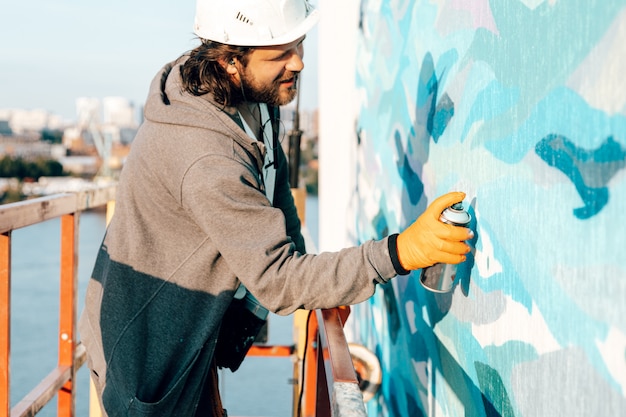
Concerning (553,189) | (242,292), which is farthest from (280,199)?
(553,189)

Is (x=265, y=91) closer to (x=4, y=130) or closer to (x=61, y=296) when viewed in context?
(x=61, y=296)

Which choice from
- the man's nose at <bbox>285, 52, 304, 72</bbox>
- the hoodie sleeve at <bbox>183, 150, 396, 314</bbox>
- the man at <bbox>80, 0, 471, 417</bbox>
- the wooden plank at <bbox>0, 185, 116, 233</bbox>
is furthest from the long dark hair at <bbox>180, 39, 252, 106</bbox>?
the wooden plank at <bbox>0, 185, 116, 233</bbox>

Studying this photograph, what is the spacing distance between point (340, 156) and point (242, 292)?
315 cm

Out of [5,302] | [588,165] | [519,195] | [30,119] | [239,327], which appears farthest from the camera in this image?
[30,119]

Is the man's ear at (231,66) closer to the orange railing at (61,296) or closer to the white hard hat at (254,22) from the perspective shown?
the white hard hat at (254,22)

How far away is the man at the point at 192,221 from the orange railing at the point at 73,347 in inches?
10.6

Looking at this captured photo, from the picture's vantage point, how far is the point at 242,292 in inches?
98.2

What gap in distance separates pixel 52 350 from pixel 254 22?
29.9 m

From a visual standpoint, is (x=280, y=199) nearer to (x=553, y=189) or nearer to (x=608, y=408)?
(x=553, y=189)

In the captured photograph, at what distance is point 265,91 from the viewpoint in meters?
2.33

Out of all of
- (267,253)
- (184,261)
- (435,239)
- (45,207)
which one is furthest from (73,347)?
(435,239)

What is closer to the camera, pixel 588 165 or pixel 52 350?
pixel 588 165

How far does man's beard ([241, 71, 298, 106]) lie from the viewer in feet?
7.63

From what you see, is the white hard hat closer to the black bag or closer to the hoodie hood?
the hoodie hood
